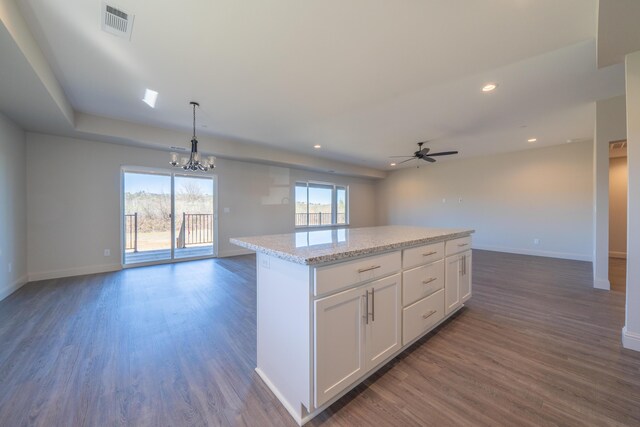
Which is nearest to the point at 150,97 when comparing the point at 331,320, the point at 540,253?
the point at 331,320

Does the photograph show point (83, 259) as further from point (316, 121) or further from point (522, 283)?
point (522, 283)

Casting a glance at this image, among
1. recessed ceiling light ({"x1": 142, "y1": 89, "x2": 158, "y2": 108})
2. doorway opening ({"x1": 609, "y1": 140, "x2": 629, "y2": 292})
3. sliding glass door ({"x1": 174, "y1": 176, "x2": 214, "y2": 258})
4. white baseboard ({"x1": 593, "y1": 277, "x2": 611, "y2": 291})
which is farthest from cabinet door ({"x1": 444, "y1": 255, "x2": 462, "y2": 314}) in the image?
doorway opening ({"x1": 609, "y1": 140, "x2": 629, "y2": 292})

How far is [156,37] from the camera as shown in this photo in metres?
2.13

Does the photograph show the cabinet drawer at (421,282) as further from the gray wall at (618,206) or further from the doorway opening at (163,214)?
the gray wall at (618,206)

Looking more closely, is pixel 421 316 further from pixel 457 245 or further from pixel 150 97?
pixel 150 97

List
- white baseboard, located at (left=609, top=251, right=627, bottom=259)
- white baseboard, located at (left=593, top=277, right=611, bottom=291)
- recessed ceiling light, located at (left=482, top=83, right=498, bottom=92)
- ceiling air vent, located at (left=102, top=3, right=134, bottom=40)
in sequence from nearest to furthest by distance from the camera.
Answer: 1. ceiling air vent, located at (left=102, top=3, right=134, bottom=40)
2. recessed ceiling light, located at (left=482, top=83, right=498, bottom=92)
3. white baseboard, located at (left=593, top=277, right=611, bottom=291)
4. white baseboard, located at (left=609, top=251, right=627, bottom=259)

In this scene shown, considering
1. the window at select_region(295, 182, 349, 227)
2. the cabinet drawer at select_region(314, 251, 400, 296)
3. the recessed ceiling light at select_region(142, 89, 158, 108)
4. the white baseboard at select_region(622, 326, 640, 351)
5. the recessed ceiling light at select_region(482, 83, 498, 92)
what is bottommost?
the white baseboard at select_region(622, 326, 640, 351)

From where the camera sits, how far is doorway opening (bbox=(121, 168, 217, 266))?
5.02 m

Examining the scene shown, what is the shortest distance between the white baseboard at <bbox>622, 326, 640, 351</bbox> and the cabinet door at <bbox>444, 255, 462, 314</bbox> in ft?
3.98

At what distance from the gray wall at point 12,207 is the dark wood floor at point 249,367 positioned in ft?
1.67

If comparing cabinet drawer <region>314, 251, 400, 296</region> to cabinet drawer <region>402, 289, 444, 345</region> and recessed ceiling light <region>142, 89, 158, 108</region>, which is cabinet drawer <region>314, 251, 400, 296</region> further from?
recessed ceiling light <region>142, 89, 158, 108</region>

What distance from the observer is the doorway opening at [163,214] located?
5.02 metres

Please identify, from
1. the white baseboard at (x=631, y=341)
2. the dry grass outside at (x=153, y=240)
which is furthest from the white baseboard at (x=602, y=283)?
the dry grass outside at (x=153, y=240)

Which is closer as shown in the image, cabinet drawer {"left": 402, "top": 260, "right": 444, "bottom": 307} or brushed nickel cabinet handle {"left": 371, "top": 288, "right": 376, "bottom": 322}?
brushed nickel cabinet handle {"left": 371, "top": 288, "right": 376, "bottom": 322}
